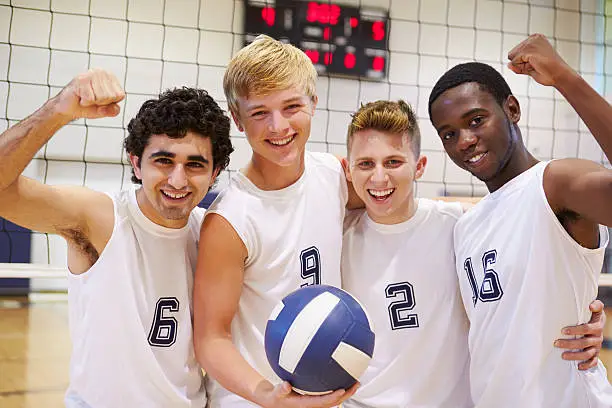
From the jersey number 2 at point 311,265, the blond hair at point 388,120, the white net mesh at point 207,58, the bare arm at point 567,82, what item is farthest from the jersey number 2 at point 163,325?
the white net mesh at point 207,58

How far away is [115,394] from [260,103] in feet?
3.71

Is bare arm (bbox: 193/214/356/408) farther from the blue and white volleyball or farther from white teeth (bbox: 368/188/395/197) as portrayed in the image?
white teeth (bbox: 368/188/395/197)

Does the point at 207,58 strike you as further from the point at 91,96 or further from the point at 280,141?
the point at 91,96

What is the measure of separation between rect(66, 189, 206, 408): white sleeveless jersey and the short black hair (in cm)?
111

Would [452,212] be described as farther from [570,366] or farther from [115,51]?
[115,51]

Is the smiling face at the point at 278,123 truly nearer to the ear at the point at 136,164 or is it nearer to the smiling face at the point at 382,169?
the smiling face at the point at 382,169

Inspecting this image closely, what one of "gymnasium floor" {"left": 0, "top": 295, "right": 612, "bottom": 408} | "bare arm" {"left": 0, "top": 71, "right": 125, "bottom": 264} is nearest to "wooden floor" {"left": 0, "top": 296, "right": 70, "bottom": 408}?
"gymnasium floor" {"left": 0, "top": 295, "right": 612, "bottom": 408}

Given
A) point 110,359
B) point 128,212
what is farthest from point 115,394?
point 128,212

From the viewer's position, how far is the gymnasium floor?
15.2ft

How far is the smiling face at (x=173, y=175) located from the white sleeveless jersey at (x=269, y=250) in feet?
0.44

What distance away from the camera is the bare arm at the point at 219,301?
2162 millimetres

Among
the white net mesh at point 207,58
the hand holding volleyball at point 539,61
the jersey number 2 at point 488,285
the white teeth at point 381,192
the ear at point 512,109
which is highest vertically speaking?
the white net mesh at point 207,58

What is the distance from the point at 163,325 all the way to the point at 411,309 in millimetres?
895

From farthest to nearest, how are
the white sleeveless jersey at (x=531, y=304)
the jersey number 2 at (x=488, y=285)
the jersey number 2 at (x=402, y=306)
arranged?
the jersey number 2 at (x=402, y=306), the jersey number 2 at (x=488, y=285), the white sleeveless jersey at (x=531, y=304)
